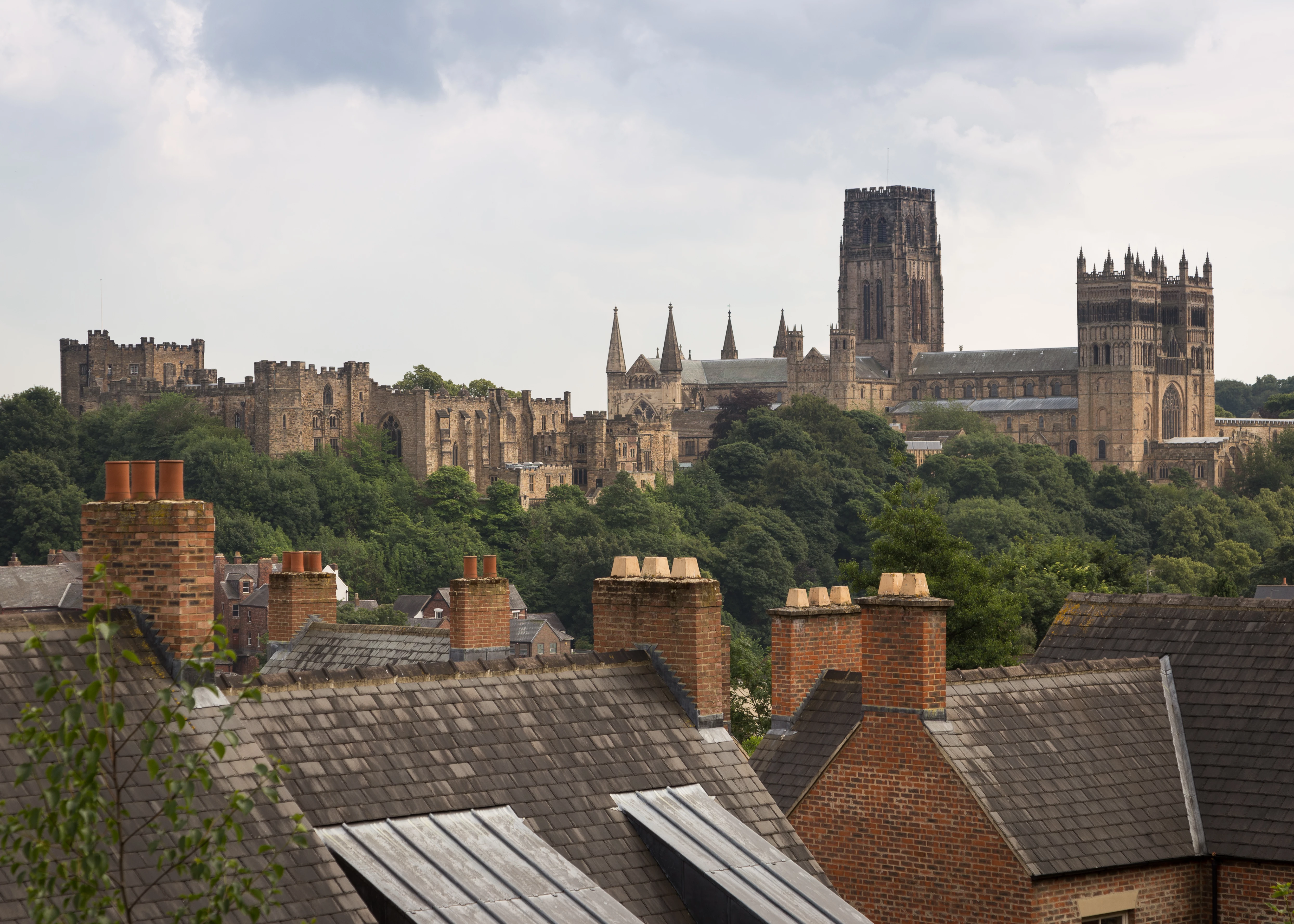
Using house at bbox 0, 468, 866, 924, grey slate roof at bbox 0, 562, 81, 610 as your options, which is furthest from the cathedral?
house at bbox 0, 468, 866, 924

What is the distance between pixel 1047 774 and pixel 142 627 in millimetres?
6949

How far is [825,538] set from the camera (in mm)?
114750

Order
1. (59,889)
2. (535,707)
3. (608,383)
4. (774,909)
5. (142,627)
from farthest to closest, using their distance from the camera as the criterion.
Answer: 1. (608,383)
2. (535,707)
3. (774,909)
4. (142,627)
5. (59,889)

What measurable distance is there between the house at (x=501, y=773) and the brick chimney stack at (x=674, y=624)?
0.05 feet

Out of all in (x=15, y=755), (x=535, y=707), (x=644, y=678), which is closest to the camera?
(x=15, y=755)

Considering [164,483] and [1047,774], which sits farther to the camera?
[1047,774]

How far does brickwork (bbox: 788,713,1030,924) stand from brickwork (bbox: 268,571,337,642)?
30.2 feet

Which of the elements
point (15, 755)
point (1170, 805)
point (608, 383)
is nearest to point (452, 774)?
point (15, 755)

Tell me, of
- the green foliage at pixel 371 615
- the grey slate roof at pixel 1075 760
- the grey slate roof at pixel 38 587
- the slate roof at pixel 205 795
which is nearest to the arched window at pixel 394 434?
the green foliage at pixel 371 615

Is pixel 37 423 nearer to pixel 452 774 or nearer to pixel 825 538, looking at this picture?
pixel 825 538

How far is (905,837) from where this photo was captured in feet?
43.2

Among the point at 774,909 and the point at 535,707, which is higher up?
the point at 535,707

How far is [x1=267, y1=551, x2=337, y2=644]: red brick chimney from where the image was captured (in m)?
21.3

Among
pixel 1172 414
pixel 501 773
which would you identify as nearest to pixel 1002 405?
pixel 1172 414
